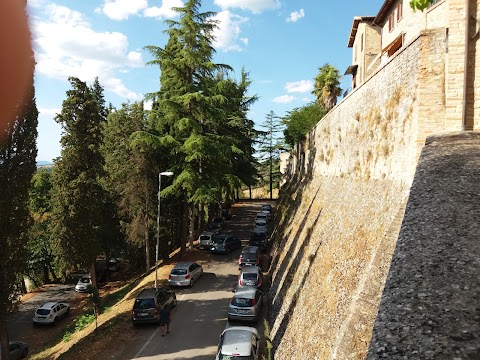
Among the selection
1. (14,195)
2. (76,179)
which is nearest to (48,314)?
(76,179)

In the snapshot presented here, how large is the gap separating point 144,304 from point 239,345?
6625mm

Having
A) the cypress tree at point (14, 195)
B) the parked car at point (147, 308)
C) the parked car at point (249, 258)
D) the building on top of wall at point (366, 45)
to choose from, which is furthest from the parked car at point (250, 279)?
the building on top of wall at point (366, 45)

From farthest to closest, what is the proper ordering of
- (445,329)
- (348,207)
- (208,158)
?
(208,158), (348,207), (445,329)

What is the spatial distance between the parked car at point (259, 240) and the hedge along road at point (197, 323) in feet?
9.43

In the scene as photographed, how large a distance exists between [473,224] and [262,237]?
1023 inches

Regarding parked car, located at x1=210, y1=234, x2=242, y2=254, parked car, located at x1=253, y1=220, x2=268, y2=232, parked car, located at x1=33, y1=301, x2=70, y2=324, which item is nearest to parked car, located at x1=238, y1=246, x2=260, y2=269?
parked car, located at x1=210, y1=234, x2=242, y2=254

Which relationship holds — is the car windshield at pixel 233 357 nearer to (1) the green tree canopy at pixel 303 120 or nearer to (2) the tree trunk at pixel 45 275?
(1) the green tree canopy at pixel 303 120

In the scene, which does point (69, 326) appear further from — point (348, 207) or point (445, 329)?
point (445, 329)

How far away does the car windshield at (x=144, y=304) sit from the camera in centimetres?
1678

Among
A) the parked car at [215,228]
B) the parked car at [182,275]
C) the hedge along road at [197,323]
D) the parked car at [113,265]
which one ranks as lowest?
the parked car at [113,265]

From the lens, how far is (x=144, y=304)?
1689 centimetres

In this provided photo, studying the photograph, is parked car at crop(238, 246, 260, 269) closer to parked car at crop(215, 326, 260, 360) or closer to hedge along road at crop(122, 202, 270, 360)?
hedge along road at crop(122, 202, 270, 360)

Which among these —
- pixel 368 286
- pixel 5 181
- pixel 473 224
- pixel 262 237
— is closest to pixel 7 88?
pixel 5 181

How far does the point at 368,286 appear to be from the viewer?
753 centimetres
